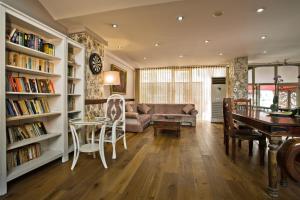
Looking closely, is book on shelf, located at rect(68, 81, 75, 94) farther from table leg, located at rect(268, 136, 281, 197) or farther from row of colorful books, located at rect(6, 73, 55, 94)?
table leg, located at rect(268, 136, 281, 197)

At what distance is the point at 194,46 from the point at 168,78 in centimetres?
342

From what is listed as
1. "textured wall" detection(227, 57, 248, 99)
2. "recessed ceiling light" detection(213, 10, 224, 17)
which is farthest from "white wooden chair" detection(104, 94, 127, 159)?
"textured wall" detection(227, 57, 248, 99)

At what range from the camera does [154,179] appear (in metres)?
2.07

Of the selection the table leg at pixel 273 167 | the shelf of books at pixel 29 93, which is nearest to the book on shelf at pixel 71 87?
the shelf of books at pixel 29 93

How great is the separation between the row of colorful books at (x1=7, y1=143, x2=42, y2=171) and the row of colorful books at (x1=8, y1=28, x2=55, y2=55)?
143cm

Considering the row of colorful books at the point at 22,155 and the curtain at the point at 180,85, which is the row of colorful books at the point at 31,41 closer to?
the row of colorful books at the point at 22,155

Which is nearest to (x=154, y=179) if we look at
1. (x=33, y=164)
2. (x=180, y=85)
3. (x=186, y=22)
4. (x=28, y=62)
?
(x=33, y=164)

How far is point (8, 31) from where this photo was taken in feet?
6.44

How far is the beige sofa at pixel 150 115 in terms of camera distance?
16.0ft

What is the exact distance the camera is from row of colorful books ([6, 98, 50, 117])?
1965mm

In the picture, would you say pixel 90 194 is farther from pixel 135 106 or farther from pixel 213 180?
pixel 135 106

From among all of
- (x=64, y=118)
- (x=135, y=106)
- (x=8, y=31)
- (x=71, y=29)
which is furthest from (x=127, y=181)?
(x=135, y=106)

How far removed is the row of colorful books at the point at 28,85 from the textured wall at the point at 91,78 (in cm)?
96

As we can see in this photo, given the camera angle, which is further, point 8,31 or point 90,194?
point 8,31
